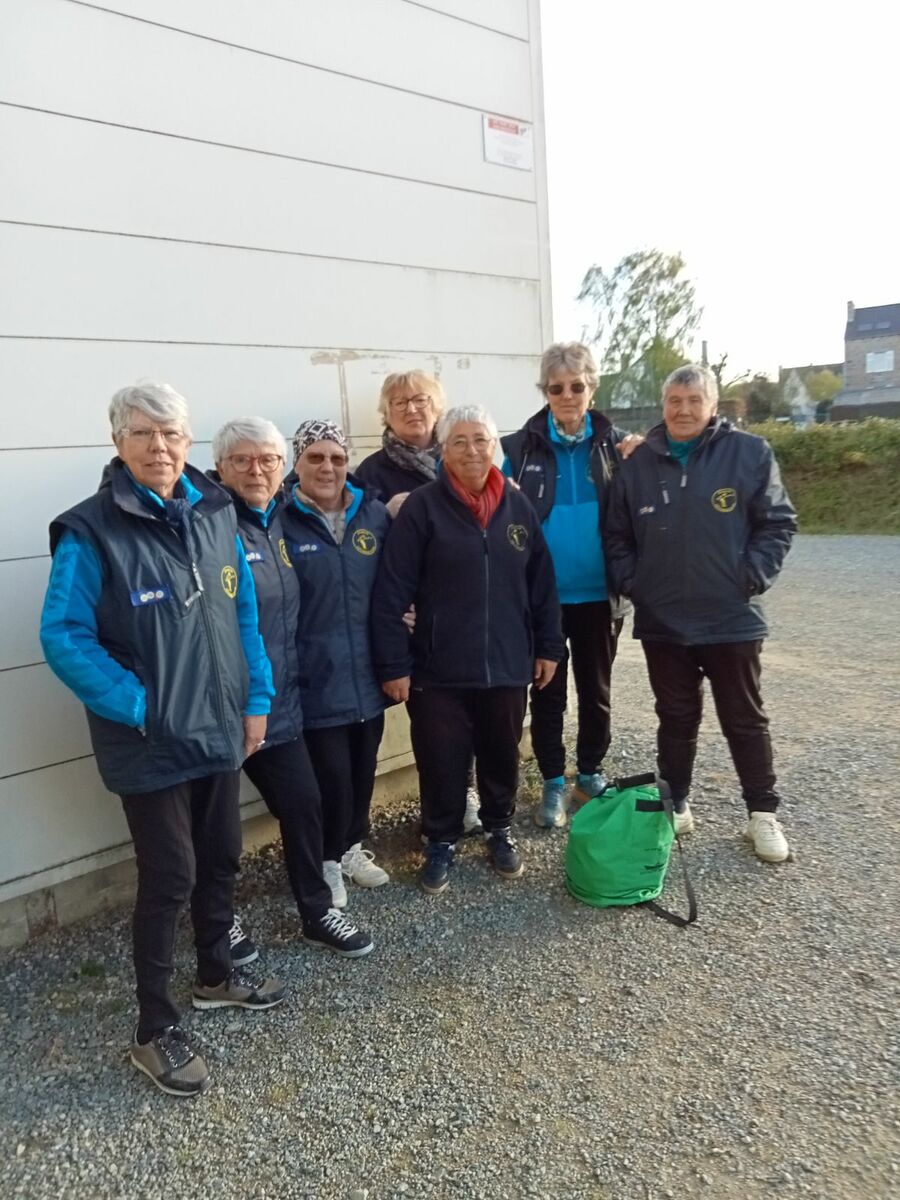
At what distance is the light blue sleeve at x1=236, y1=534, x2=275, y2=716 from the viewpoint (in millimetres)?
2668

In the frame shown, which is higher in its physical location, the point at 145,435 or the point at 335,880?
the point at 145,435

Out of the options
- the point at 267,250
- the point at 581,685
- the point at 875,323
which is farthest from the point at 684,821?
the point at 875,323

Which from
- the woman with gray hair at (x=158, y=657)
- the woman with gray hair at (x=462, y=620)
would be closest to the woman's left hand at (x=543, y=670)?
the woman with gray hair at (x=462, y=620)

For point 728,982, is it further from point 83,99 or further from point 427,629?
point 83,99

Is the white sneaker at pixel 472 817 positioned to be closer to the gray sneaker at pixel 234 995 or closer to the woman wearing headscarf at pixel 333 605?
the woman wearing headscarf at pixel 333 605

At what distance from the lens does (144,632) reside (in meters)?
2.33

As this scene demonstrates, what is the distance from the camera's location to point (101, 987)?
297 centimetres

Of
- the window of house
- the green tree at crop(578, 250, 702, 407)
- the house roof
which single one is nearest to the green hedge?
the green tree at crop(578, 250, 702, 407)

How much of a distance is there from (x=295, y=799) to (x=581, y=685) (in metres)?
1.57

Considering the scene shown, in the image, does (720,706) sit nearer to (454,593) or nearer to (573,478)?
(573,478)

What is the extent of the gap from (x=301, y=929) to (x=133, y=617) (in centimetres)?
153

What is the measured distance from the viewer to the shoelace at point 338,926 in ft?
10.1

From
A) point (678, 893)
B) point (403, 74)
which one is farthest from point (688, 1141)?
point (403, 74)

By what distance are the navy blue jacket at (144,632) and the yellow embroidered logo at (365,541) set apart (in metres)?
0.70
